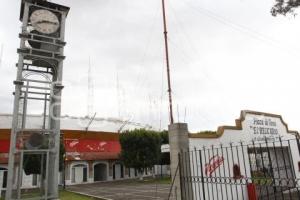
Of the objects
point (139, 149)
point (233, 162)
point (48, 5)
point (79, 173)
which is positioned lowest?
point (79, 173)

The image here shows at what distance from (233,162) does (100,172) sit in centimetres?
3121

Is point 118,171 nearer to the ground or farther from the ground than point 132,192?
farther from the ground

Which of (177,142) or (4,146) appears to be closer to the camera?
(177,142)

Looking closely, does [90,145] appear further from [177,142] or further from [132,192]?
[177,142]

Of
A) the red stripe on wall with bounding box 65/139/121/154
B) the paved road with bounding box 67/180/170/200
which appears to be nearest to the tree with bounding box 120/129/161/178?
the paved road with bounding box 67/180/170/200

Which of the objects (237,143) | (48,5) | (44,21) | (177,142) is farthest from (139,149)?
(48,5)

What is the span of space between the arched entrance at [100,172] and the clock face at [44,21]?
1118 inches

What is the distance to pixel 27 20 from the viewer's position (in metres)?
10.2

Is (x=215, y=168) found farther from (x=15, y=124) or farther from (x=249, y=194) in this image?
(x=15, y=124)

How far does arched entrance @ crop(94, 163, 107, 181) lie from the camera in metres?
36.4

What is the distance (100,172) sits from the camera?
37125 mm

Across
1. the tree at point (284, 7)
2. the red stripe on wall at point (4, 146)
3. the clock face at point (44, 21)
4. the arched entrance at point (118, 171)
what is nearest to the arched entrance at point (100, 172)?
the arched entrance at point (118, 171)

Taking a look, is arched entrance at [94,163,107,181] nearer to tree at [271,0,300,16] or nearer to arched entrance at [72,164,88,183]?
arched entrance at [72,164,88,183]

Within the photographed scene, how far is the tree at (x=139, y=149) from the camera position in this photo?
29938 millimetres
